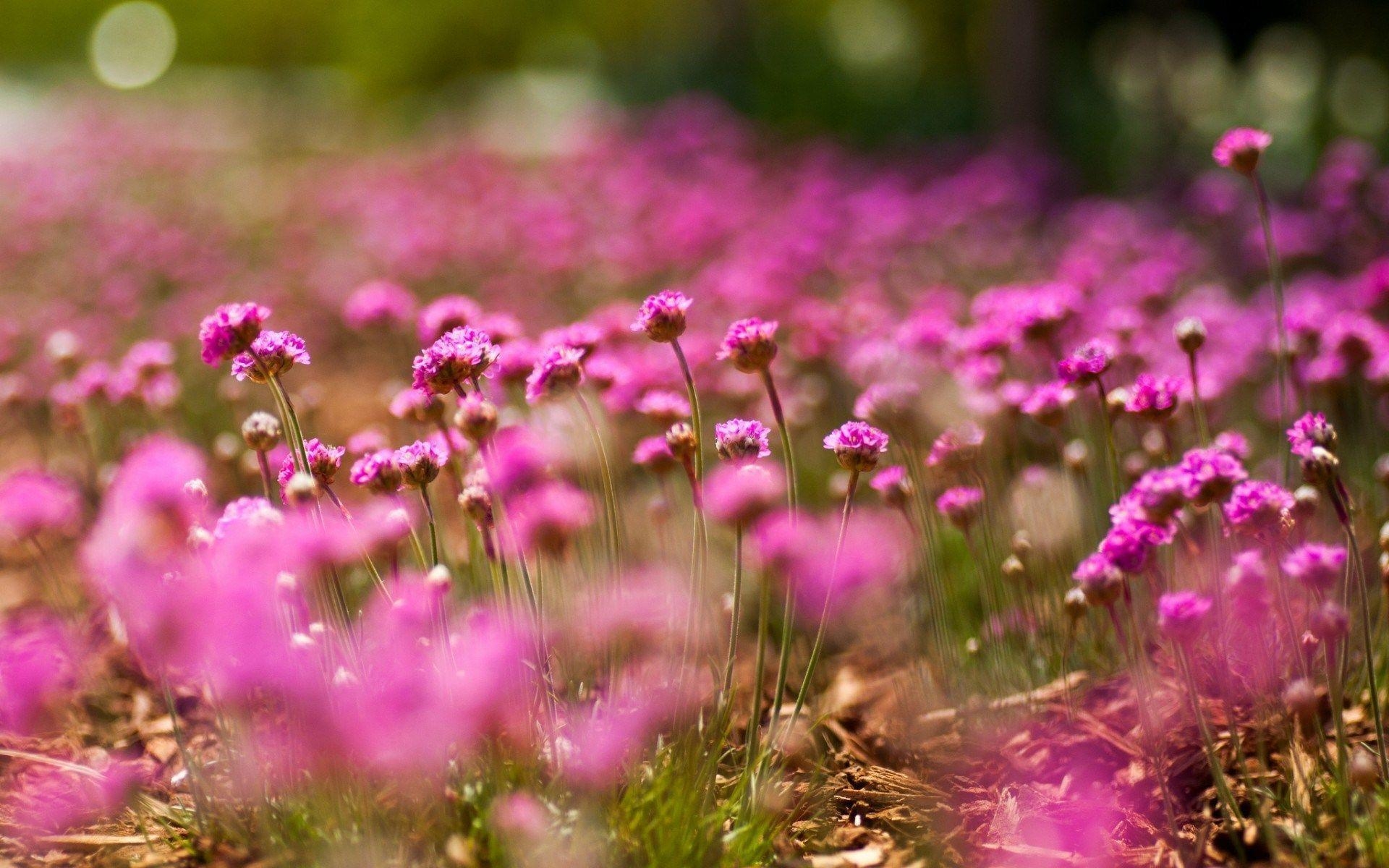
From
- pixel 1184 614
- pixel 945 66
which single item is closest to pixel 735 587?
pixel 1184 614

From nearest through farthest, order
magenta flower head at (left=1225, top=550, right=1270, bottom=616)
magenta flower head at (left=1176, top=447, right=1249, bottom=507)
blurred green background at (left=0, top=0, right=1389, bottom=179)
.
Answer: magenta flower head at (left=1176, top=447, right=1249, bottom=507)
magenta flower head at (left=1225, top=550, right=1270, bottom=616)
blurred green background at (left=0, top=0, right=1389, bottom=179)

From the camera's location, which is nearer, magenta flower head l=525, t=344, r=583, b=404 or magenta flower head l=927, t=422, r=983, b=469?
magenta flower head l=525, t=344, r=583, b=404

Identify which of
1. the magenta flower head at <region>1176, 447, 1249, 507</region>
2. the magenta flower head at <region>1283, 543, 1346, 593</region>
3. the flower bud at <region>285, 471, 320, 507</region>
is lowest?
the magenta flower head at <region>1283, 543, 1346, 593</region>

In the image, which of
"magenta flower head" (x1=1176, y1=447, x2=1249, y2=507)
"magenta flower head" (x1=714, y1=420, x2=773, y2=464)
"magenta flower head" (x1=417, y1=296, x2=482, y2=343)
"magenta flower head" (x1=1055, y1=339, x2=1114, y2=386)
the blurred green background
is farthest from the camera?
the blurred green background

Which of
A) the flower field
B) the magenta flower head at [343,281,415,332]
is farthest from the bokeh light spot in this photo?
the magenta flower head at [343,281,415,332]

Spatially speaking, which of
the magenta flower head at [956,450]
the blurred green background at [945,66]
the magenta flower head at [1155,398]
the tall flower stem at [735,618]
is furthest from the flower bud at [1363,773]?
the blurred green background at [945,66]

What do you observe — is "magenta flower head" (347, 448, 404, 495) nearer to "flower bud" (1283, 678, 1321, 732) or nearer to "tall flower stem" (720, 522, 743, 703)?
"tall flower stem" (720, 522, 743, 703)

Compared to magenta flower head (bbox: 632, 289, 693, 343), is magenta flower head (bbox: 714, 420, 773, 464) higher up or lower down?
lower down
